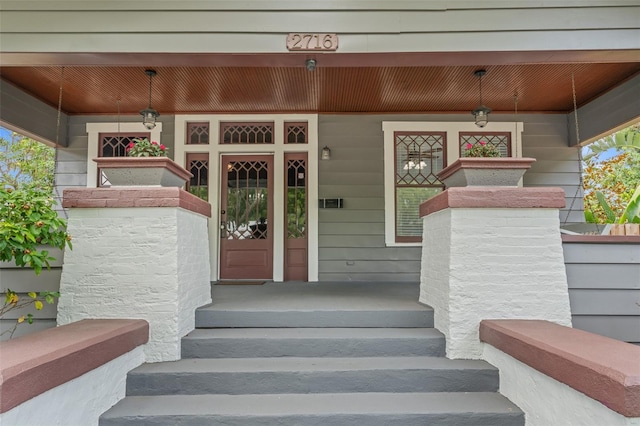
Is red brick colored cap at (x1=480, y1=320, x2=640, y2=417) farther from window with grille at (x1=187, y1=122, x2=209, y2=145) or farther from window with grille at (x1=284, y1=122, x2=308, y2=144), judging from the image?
window with grille at (x1=187, y1=122, x2=209, y2=145)

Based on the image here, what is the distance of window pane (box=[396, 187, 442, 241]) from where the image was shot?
17.4ft

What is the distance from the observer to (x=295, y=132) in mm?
5453

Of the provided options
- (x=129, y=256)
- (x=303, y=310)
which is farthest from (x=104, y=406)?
(x=303, y=310)

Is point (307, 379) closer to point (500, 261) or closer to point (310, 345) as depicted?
point (310, 345)

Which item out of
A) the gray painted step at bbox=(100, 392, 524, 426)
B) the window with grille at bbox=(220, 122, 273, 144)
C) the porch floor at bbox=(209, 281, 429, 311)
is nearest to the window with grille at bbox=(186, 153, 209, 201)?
the window with grille at bbox=(220, 122, 273, 144)

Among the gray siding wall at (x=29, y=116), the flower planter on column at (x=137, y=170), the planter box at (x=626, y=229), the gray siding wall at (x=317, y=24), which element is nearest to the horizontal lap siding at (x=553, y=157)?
the planter box at (x=626, y=229)

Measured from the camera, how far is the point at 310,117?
212 inches

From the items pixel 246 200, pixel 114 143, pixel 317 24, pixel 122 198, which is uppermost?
pixel 317 24

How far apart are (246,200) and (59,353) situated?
376 cm

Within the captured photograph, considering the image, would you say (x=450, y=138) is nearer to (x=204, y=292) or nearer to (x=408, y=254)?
(x=408, y=254)

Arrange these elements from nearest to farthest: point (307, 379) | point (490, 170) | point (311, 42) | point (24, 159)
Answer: point (307, 379) → point (490, 170) → point (311, 42) → point (24, 159)

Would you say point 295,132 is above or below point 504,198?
above

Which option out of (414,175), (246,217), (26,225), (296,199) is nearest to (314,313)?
(26,225)

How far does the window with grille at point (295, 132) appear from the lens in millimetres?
5430
